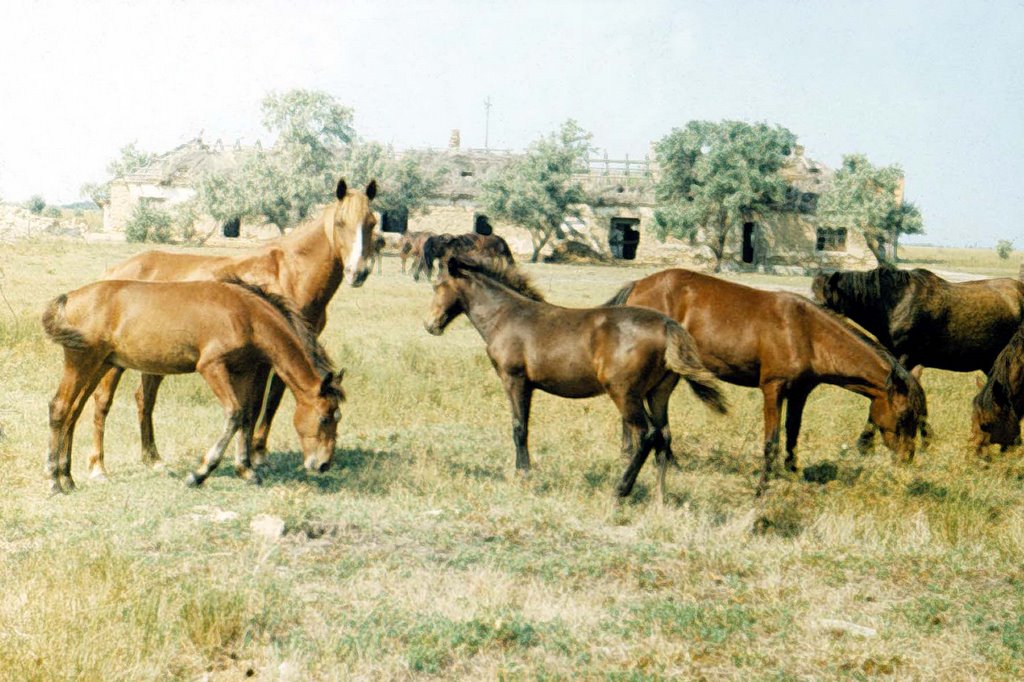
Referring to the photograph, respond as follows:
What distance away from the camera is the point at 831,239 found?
4766 centimetres

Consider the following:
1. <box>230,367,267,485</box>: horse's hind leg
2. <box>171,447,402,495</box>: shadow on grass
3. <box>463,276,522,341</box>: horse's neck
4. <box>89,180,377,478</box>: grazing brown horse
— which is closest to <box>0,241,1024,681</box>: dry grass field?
<box>171,447,402,495</box>: shadow on grass

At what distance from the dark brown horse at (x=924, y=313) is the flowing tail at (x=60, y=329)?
7787 millimetres

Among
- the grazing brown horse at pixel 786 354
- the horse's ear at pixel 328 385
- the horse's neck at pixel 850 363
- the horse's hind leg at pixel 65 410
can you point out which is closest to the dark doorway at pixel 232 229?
the grazing brown horse at pixel 786 354

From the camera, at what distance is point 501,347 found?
8633mm

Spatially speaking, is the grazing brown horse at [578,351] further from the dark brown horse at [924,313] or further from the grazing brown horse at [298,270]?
the dark brown horse at [924,313]

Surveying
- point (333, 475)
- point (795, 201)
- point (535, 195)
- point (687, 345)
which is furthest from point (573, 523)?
point (795, 201)

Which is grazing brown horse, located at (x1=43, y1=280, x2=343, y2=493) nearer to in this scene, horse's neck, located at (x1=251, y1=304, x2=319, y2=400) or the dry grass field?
horse's neck, located at (x1=251, y1=304, x2=319, y2=400)

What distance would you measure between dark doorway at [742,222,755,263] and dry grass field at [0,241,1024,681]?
3783 cm

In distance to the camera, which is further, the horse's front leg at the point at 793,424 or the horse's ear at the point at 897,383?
the horse's front leg at the point at 793,424

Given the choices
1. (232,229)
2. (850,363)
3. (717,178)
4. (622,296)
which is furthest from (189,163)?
(850,363)

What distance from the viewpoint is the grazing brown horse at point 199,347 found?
7.56 metres

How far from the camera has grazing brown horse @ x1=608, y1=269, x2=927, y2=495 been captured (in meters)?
8.66

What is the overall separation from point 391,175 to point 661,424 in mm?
39703

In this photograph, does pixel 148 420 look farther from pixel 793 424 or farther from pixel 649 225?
pixel 649 225
